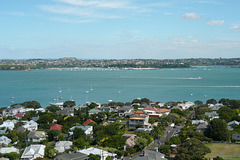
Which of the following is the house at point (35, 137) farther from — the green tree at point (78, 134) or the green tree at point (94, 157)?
the green tree at point (94, 157)

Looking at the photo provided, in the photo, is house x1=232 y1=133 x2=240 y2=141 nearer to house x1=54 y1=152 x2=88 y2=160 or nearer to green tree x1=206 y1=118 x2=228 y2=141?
green tree x1=206 y1=118 x2=228 y2=141

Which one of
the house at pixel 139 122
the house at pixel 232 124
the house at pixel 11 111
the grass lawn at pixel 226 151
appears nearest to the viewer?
the grass lawn at pixel 226 151

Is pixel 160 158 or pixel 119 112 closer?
pixel 160 158

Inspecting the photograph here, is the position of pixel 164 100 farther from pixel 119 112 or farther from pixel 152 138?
pixel 152 138

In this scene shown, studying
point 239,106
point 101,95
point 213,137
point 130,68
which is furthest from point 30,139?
point 130,68

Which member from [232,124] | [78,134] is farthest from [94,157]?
[232,124]

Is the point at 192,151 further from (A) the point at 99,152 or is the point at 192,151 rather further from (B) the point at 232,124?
(B) the point at 232,124

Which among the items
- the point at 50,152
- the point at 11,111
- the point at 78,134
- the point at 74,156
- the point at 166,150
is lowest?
the point at 11,111

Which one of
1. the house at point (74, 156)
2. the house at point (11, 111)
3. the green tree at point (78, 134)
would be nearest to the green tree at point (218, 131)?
the green tree at point (78, 134)
